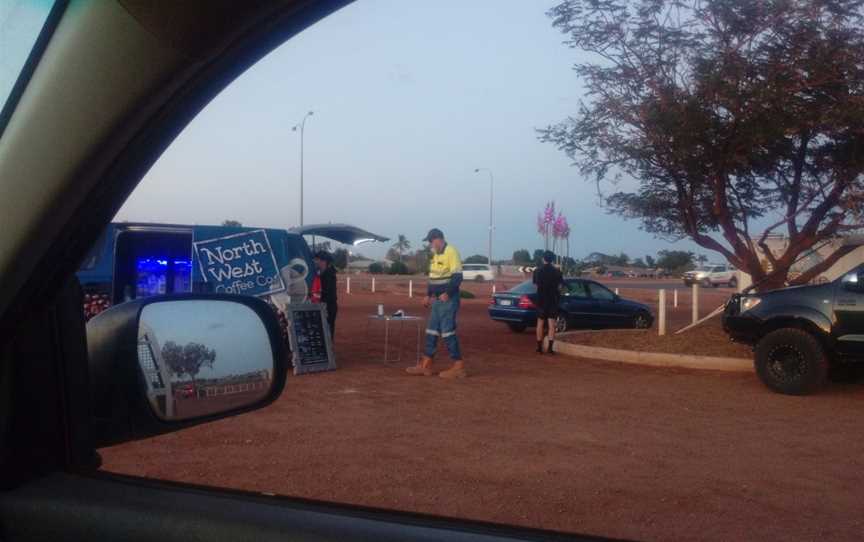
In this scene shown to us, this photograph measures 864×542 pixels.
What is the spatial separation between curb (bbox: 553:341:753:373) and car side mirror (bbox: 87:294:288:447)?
38.4 ft

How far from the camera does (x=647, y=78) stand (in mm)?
13609

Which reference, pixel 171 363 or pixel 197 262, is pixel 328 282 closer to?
pixel 197 262

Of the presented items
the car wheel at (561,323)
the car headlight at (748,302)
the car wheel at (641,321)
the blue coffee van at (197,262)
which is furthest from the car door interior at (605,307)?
the blue coffee van at (197,262)

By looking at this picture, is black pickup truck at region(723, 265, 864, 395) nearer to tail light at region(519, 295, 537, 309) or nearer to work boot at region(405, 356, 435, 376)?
work boot at region(405, 356, 435, 376)

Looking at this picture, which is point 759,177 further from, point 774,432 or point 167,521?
point 167,521

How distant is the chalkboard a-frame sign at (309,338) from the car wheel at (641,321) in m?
9.80

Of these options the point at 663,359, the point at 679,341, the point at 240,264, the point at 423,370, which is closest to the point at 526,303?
the point at 679,341

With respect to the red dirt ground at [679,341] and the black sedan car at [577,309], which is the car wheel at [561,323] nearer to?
the black sedan car at [577,309]

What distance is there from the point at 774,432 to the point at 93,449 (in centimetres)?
729

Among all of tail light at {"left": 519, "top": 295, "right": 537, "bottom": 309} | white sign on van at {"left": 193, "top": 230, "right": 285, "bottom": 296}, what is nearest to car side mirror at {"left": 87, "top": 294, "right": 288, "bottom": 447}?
white sign on van at {"left": 193, "top": 230, "right": 285, "bottom": 296}

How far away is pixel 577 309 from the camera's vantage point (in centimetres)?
1962

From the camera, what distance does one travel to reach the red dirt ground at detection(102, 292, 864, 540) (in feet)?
17.4

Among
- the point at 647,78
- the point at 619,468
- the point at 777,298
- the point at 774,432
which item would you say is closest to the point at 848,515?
the point at 619,468

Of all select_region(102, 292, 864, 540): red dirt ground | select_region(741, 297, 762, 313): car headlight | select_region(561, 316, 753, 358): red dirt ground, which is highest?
select_region(741, 297, 762, 313): car headlight
